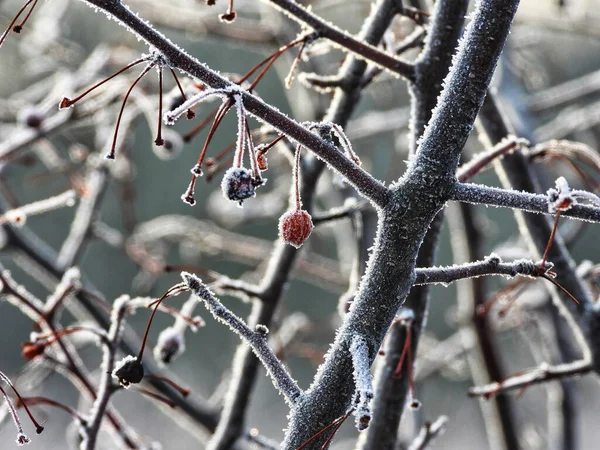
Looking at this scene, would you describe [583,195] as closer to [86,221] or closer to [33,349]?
[33,349]

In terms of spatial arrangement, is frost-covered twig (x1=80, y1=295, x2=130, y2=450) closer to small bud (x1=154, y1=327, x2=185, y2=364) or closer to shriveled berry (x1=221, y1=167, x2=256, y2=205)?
small bud (x1=154, y1=327, x2=185, y2=364)

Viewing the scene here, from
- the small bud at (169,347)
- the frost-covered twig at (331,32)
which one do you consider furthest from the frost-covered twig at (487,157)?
the small bud at (169,347)

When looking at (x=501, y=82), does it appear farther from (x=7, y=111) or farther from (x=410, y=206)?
(x=7, y=111)

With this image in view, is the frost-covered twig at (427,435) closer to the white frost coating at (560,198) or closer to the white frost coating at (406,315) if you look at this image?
the white frost coating at (406,315)

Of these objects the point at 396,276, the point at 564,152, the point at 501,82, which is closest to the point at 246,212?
the point at 501,82

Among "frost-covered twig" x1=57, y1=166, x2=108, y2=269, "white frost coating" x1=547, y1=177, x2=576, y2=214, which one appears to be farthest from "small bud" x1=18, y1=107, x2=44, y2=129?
"white frost coating" x1=547, y1=177, x2=576, y2=214

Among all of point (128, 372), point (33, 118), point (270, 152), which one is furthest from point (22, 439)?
point (270, 152)

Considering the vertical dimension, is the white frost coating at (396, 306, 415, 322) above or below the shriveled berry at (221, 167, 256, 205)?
above
